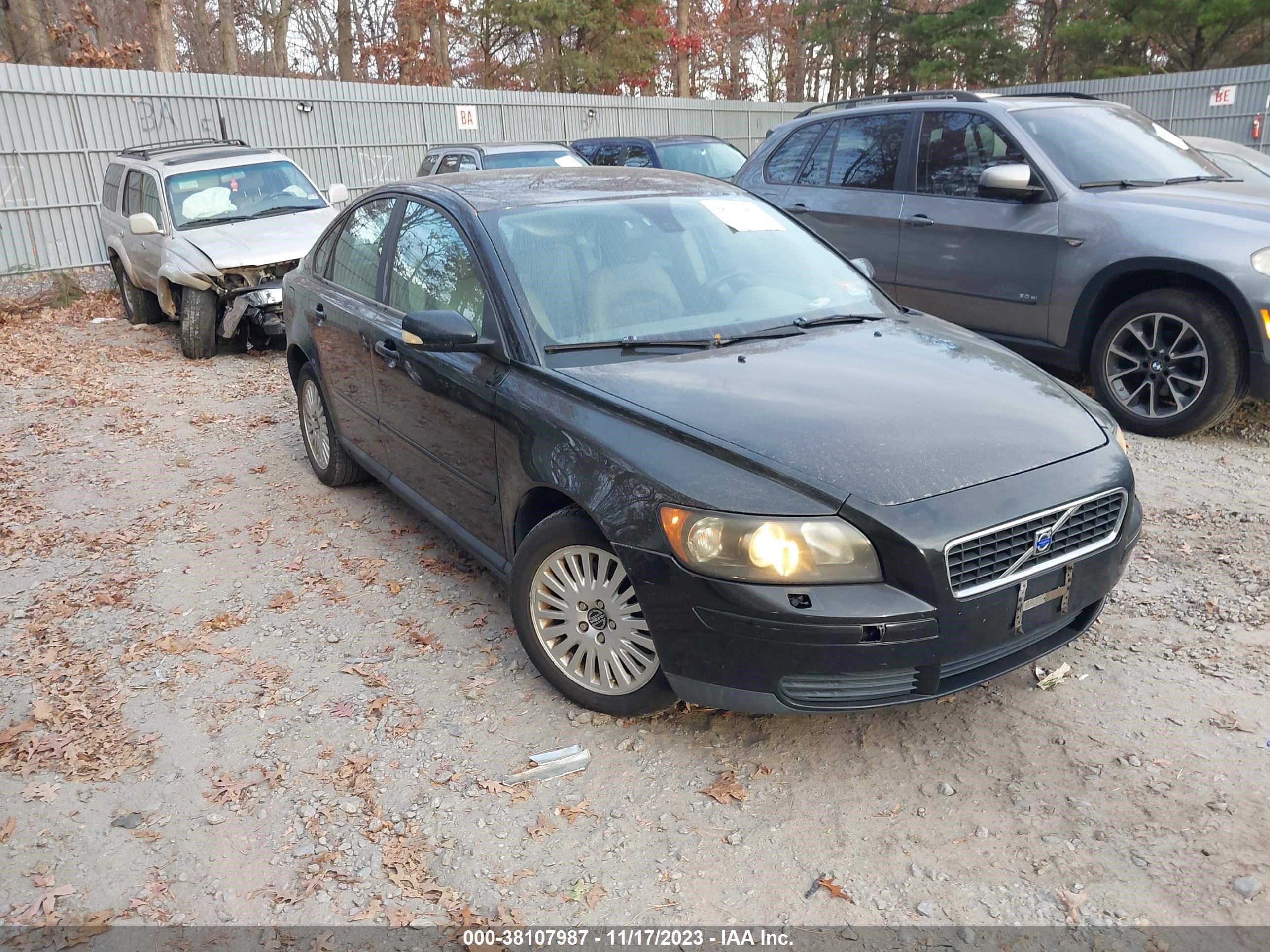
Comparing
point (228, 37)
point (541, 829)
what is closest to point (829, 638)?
point (541, 829)

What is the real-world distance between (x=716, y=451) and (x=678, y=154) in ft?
39.4

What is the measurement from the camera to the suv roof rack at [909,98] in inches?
269

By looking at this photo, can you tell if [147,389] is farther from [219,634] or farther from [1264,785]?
[1264,785]

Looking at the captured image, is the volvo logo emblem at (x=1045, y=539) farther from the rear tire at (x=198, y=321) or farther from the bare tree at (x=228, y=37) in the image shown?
the bare tree at (x=228, y=37)

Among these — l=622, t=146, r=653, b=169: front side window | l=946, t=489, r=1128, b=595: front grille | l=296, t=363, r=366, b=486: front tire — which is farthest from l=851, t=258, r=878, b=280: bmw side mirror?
l=622, t=146, r=653, b=169: front side window

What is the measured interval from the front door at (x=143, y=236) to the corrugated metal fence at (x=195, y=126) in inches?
130

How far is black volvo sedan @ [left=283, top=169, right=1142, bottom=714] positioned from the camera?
2773 millimetres

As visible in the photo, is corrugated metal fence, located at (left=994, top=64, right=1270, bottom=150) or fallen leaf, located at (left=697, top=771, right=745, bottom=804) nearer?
fallen leaf, located at (left=697, top=771, right=745, bottom=804)

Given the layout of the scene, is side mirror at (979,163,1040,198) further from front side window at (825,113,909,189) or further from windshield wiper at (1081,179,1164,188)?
front side window at (825,113,909,189)

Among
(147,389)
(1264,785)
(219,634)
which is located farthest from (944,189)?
(147,389)

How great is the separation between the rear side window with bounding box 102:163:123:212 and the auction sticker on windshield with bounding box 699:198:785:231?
30.4 feet

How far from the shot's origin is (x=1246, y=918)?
2.46 meters

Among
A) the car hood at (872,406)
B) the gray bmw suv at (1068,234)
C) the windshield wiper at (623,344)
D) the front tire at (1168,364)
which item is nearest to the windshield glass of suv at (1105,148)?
the gray bmw suv at (1068,234)

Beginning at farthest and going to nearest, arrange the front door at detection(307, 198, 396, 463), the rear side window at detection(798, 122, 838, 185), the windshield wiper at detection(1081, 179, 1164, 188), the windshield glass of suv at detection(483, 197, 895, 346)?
1. the rear side window at detection(798, 122, 838, 185)
2. the windshield wiper at detection(1081, 179, 1164, 188)
3. the front door at detection(307, 198, 396, 463)
4. the windshield glass of suv at detection(483, 197, 895, 346)
